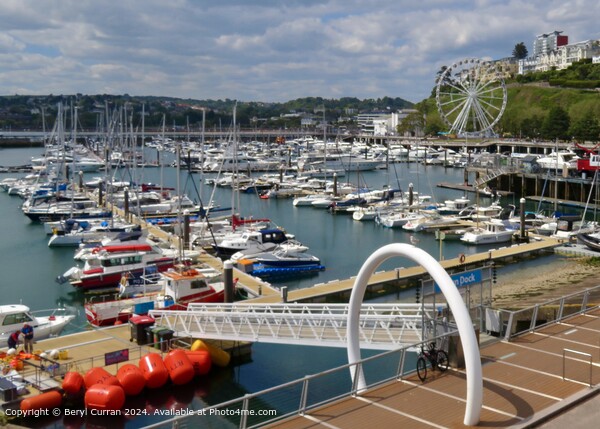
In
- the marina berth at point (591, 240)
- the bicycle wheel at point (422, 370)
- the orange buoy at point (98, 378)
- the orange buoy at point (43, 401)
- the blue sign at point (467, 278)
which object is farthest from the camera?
the marina berth at point (591, 240)

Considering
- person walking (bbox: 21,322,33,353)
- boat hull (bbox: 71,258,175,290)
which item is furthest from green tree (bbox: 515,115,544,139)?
person walking (bbox: 21,322,33,353)

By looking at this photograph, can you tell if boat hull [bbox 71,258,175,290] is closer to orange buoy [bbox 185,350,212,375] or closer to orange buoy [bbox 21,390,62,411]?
orange buoy [bbox 185,350,212,375]

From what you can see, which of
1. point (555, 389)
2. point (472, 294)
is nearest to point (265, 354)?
point (472, 294)

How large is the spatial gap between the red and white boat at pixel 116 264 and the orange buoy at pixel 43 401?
17965mm

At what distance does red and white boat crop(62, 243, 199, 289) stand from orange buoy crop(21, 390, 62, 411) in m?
18.0

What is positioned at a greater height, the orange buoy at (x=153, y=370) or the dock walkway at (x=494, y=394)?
the dock walkway at (x=494, y=394)

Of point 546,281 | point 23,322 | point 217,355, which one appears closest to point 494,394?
point 217,355

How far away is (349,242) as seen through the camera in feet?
180

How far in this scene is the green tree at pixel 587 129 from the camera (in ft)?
421

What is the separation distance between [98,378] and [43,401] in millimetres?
1654

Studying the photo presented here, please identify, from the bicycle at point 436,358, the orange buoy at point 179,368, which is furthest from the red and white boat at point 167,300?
the bicycle at point 436,358

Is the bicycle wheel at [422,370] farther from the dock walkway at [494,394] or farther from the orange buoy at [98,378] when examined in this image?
the orange buoy at [98,378]

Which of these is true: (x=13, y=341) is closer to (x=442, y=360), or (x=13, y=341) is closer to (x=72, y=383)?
(x=72, y=383)

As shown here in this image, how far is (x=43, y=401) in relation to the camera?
1953 cm
